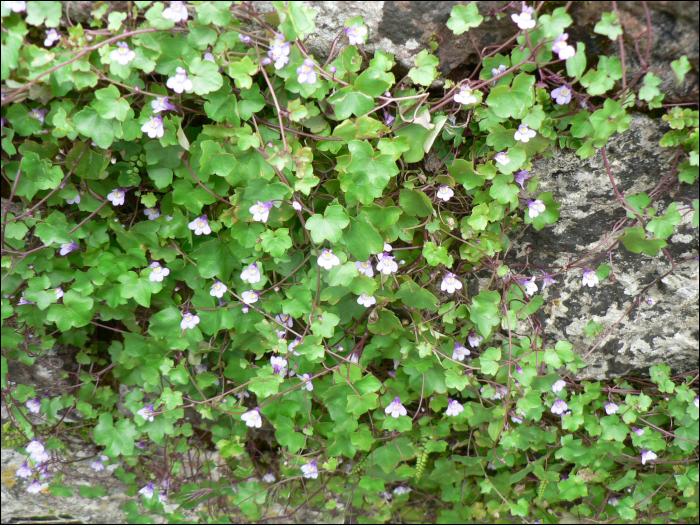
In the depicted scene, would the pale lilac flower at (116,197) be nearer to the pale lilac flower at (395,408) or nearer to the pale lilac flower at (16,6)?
the pale lilac flower at (16,6)

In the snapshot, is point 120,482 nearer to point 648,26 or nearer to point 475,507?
point 475,507

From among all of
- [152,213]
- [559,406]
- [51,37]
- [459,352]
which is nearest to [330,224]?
[152,213]

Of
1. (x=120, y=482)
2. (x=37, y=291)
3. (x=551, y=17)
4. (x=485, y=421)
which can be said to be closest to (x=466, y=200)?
(x=551, y=17)

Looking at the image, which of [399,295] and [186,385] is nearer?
[399,295]

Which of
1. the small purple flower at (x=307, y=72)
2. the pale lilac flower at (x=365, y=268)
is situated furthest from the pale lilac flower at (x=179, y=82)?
the pale lilac flower at (x=365, y=268)

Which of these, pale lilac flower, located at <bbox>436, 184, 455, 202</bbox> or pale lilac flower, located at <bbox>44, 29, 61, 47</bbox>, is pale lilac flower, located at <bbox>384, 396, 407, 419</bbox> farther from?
pale lilac flower, located at <bbox>44, 29, 61, 47</bbox>
